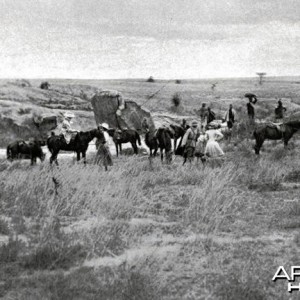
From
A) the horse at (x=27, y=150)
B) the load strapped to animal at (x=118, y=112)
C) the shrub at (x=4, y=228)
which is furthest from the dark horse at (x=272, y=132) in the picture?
the shrub at (x=4, y=228)

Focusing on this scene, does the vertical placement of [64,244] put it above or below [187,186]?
above

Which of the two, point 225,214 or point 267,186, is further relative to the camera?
point 267,186

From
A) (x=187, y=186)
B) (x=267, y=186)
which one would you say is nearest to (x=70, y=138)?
(x=187, y=186)

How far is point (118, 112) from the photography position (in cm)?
2475

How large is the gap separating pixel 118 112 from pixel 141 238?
18.1m

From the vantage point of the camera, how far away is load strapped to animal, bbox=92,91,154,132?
24781 millimetres

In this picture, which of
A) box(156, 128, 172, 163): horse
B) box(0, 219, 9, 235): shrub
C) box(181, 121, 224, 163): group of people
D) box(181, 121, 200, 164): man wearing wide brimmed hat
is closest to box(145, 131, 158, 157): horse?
box(156, 128, 172, 163): horse

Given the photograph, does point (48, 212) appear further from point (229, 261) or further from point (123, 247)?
point (229, 261)

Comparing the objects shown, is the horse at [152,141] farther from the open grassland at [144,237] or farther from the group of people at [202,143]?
the open grassland at [144,237]

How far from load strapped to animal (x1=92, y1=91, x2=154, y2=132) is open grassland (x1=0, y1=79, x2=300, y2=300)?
13.5 meters

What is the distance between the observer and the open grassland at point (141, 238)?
5172mm

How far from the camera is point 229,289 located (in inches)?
199

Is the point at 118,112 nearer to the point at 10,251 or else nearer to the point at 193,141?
the point at 193,141

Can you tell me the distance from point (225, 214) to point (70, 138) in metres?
7.47
